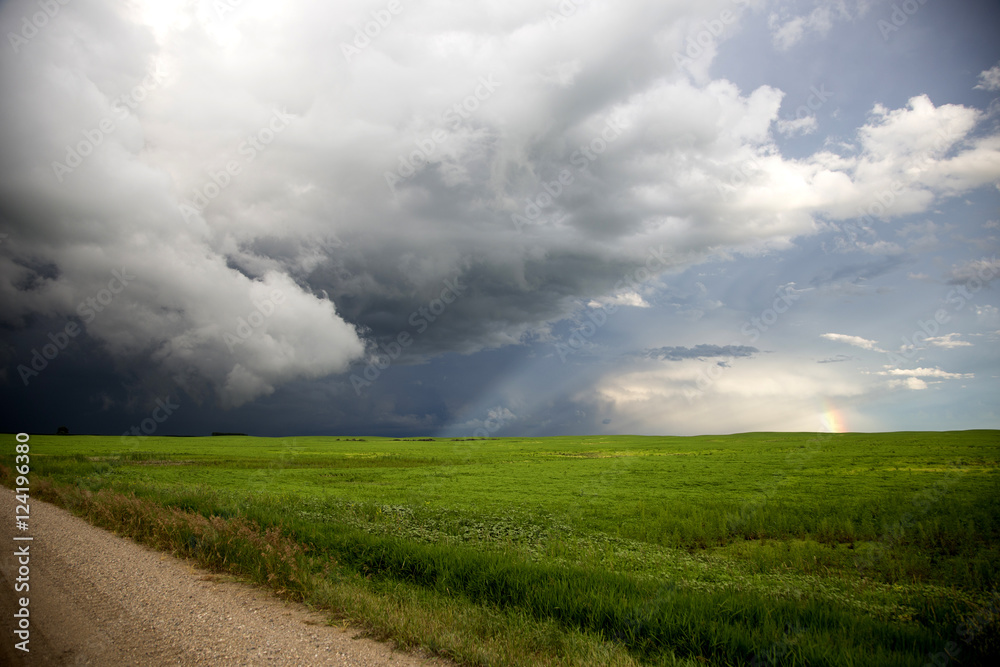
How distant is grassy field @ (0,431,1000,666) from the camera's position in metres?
7.36

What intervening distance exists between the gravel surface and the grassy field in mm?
550

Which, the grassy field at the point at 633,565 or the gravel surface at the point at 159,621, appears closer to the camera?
the gravel surface at the point at 159,621

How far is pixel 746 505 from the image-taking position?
2428 cm

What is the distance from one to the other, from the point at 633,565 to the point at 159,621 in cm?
1131

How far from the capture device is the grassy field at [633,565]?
7363mm

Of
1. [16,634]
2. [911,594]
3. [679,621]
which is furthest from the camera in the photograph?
[911,594]

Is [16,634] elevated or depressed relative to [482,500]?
elevated

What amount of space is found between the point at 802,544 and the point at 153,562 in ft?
67.4

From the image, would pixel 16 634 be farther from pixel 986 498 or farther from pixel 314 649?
pixel 986 498

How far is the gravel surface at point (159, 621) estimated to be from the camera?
20.8ft

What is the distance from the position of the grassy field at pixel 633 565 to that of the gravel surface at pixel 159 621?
21.6 inches

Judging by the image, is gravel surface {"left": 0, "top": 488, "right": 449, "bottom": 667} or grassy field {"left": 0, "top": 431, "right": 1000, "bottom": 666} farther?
grassy field {"left": 0, "top": 431, "right": 1000, "bottom": 666}

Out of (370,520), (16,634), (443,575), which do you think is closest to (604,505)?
(370,520)

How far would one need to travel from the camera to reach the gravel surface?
634cm
